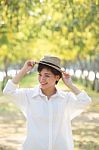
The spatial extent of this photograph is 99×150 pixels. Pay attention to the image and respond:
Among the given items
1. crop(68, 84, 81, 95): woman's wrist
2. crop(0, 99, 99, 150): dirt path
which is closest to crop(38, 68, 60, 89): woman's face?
crop(68, 84, 81, 95): woman's wrist

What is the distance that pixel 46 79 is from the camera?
325 cm

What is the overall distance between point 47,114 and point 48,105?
0.24 ft

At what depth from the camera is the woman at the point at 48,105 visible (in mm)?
3215

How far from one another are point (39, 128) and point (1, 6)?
6522 mm

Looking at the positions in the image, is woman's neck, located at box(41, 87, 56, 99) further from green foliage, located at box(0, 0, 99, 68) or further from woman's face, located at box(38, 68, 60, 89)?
green foliage, located at box(0, 0, 99, 68)

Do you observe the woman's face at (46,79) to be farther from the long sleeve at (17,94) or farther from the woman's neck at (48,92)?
the long sleeve at (17,94)

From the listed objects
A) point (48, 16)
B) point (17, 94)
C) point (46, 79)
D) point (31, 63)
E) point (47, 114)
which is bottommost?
point (48, 16)

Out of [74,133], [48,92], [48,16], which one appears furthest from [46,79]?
[48,16]

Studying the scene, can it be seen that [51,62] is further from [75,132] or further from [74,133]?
[75,132]

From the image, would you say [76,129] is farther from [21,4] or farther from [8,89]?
[8,89]

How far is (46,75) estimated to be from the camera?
327 centimetres

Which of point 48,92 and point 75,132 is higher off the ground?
point 48,92

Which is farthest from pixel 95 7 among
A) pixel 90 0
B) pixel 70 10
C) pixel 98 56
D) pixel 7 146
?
pixel 98 56

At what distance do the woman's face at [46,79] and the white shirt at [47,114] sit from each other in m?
0.07
